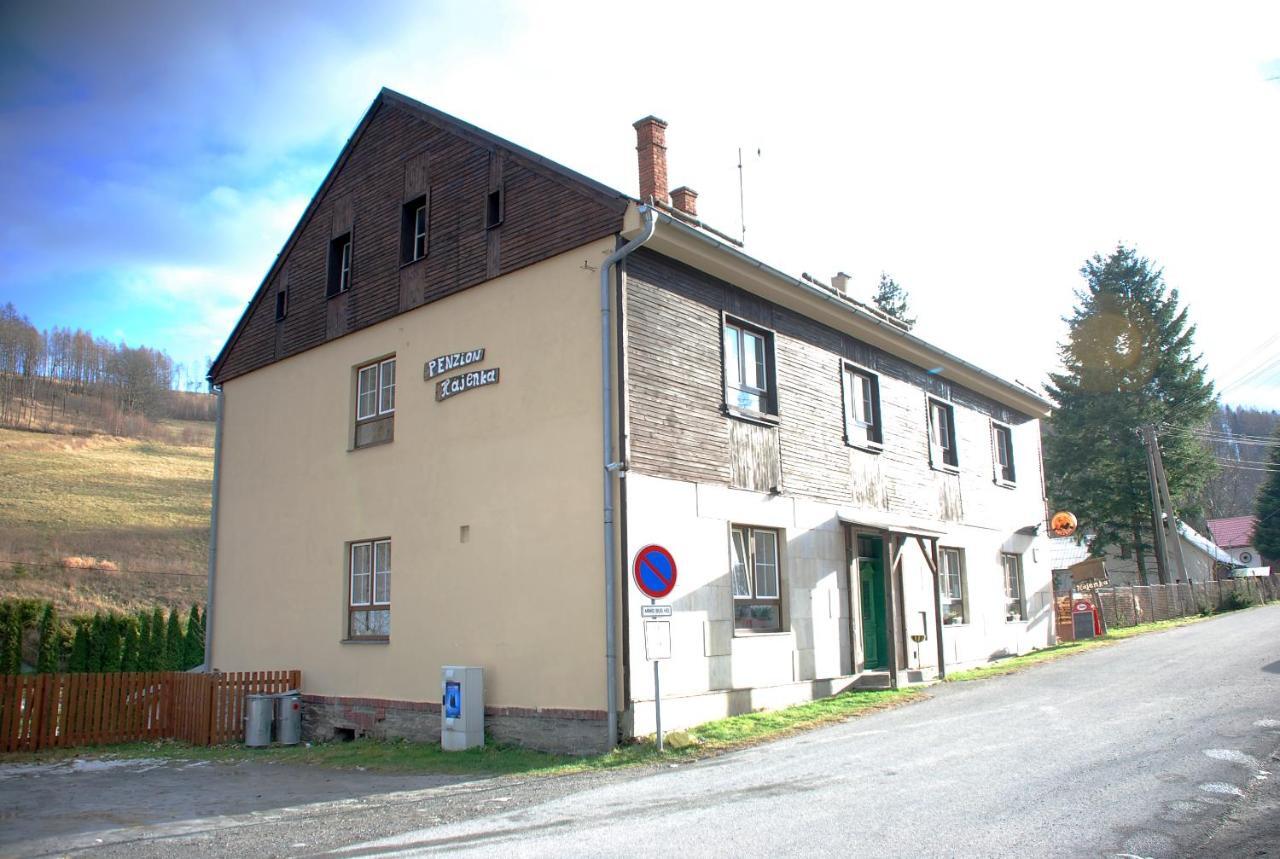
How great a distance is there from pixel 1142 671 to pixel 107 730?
1726 cm

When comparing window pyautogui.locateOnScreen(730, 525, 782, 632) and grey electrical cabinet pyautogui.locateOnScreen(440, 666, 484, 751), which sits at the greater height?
window pyautogui.locateOnScreen(730, 525, 782, 632)

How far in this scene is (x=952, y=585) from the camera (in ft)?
65.8

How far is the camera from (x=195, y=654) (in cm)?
2945

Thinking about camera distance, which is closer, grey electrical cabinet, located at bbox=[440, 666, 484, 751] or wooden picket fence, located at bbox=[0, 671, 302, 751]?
grey electrical cabinet, located at bbox=[440, 666, 484, 751]

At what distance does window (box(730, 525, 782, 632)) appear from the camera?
45.3 ft

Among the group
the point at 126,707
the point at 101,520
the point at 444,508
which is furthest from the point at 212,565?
the point at 101,520

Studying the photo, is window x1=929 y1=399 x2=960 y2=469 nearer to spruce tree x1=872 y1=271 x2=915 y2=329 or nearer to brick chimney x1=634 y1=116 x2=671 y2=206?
brick chimney x1=634 y1=116 x2=671 y2=206

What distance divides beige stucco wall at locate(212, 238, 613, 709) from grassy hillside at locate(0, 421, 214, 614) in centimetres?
2686

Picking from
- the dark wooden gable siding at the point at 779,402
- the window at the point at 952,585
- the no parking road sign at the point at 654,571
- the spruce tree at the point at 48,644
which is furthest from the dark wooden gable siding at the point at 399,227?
the spruce tree at the point at 48,644

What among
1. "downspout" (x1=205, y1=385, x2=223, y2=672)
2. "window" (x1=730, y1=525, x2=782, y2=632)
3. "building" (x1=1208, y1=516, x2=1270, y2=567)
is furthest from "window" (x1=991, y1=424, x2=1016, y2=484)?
"building" (x1=1208, y1=516, x2=1270, y2=567)

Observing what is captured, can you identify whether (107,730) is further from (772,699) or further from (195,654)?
(195,654)

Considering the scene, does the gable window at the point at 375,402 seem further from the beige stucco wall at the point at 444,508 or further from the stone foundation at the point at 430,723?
the stone foundation at the point at 430,723

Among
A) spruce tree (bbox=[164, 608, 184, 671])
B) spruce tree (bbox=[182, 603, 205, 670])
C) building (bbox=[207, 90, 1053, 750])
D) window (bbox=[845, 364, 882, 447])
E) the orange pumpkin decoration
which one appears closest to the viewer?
building (bbox=[207, 90, 1053, 750])

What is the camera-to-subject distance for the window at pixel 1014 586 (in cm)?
2255
